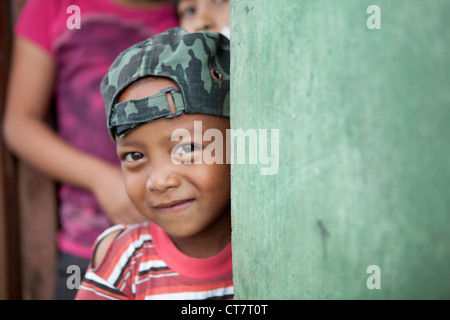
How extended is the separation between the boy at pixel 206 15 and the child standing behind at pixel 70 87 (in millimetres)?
251

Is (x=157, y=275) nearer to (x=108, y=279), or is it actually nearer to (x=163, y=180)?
(x=108, y=279)

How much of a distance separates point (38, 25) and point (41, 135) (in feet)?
1.39

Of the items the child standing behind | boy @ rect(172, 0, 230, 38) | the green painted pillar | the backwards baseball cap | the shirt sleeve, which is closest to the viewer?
the green painted pillar

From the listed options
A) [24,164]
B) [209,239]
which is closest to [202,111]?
[209,239]

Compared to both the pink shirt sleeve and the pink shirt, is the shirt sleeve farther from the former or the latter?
the pink shirt sleeve

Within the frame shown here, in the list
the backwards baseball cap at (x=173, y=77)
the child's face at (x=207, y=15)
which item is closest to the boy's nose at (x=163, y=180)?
the backwards baseball cap at (x=173, y=77)

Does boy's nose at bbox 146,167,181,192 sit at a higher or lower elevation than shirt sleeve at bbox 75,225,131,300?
higher

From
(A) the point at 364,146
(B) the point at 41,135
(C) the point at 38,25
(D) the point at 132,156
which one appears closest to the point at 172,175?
(D) the point at 132,156

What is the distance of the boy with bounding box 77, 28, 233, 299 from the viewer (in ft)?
3.10

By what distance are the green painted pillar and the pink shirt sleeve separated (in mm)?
1320

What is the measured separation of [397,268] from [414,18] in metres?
0.31

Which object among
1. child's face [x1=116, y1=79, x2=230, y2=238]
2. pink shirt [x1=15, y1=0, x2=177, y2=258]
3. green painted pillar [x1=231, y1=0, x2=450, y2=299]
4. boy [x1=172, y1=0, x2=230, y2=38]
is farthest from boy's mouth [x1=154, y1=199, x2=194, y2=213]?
pink shirt [x1=15, y1=0, x2=177, y2=258]

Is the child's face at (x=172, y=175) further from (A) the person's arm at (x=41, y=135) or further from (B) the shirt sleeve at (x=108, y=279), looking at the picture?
(A) the person's arm at (x=41, y=135)

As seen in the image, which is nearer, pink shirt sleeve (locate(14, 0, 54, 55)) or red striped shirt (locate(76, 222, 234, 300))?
red striped shirt (locate(76, 222, 234, 300))
